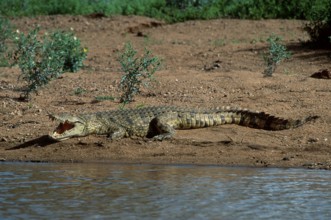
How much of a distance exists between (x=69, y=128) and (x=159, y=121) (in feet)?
3.87

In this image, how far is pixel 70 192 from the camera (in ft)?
24.1

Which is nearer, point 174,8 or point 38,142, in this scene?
point 38,142

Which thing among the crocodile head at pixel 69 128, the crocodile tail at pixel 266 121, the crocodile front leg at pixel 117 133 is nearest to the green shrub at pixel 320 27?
the crocodile tail at pixel 266 121

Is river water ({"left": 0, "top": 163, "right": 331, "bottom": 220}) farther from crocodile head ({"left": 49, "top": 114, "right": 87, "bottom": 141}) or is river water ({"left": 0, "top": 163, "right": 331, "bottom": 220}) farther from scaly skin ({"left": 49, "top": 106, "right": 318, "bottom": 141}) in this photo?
scaly skin ({"left": 49, "top": 106, "right": 318, "bottom": 141})

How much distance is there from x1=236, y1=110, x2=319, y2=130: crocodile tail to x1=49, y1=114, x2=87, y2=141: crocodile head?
6.99 feet

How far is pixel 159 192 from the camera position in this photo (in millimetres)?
7297

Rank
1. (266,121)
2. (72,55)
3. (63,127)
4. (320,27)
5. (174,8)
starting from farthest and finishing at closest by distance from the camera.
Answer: (174,8) → (320,27) → (72,55) → (266,121) → (63,127)

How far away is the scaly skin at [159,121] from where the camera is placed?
33.1 feet

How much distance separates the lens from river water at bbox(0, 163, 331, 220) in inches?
254

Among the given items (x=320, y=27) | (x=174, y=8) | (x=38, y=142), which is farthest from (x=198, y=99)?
(x=174, y=8)

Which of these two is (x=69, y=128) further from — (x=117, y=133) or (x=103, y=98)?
(x=103, y=98)

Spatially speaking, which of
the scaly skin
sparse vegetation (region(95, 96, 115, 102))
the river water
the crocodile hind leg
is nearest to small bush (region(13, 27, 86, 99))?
sparse vegetation (region(95, 96, 115, 102))

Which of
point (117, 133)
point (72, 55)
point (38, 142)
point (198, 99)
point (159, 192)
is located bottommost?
point (159, 192)

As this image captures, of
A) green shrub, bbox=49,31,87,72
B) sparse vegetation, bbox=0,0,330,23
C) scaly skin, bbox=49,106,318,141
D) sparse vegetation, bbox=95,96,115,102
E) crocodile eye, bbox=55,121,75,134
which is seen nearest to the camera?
crocodile eye, bbox=55,121,75,134
